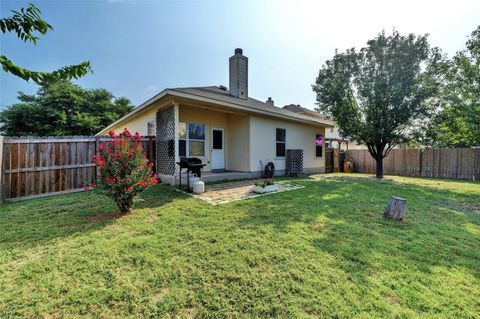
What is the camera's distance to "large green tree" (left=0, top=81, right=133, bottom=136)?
18.8 m

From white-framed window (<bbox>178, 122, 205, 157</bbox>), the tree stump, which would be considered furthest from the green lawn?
white-framed window (<bbox>178, 122, 205, 157</bbox>)

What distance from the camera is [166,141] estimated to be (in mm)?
7344

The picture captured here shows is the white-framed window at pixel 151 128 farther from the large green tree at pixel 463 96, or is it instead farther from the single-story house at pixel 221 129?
the large green tree at pixel 463 96

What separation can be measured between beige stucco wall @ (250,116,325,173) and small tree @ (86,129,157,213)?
17.4 feet

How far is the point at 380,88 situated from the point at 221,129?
7929mm

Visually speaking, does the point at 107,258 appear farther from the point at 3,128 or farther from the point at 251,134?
the point at 3,128

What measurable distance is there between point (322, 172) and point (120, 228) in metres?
11.9

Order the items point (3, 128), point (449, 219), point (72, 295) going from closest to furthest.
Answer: point (72, 295)
point (449, 219)
point (3, 128)

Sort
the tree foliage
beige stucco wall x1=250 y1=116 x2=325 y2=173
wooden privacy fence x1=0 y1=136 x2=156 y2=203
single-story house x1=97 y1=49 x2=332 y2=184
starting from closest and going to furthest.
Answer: the tree foliage < wooden privacy fence x1=0 y1=136 x2=156 y2=203 < single-story house x1=97 y1=49 x2=332 y2=184 < beige stucco wall x1=250 y1=116 x2=325 y2=173

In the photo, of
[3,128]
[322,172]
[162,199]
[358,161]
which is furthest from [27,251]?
A: [3,128]

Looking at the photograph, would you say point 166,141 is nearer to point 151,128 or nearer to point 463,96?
point 151,128

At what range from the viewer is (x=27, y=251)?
2.71 metres

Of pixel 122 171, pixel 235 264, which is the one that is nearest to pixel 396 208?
pixel 235 264

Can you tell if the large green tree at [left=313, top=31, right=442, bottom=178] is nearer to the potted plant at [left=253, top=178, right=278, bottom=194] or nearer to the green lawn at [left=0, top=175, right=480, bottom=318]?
the potted plant at [left=253, top=178, right=278, bottom=194]
